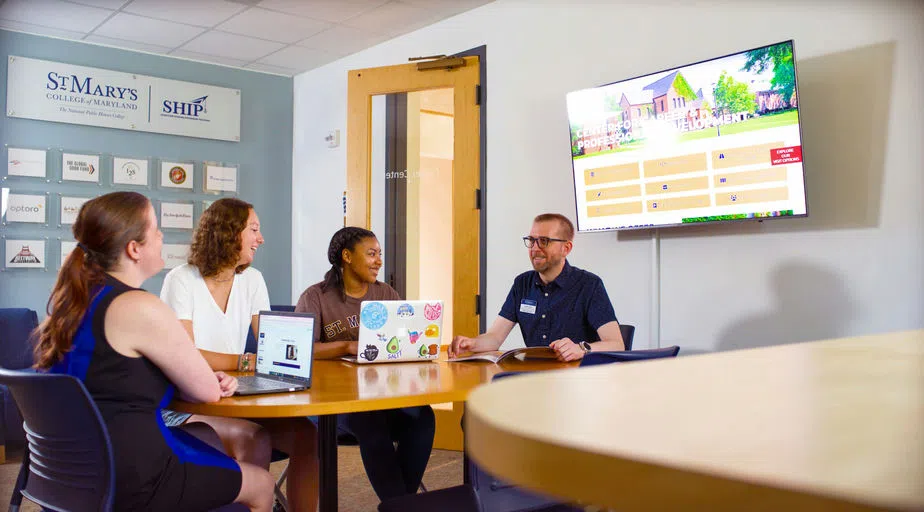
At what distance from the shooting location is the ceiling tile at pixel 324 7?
4879 mm

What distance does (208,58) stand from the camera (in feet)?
20.5

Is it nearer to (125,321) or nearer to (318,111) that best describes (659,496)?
(125,321)

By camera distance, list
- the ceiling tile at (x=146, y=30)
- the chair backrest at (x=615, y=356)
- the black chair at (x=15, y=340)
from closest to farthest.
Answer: the chair backrest at (x=615, y=356) → the black chair at (x=15, y=340) → the ceiling tile at (x=146, y=30)

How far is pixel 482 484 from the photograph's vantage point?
2.00m

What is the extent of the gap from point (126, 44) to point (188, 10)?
1.09 meters

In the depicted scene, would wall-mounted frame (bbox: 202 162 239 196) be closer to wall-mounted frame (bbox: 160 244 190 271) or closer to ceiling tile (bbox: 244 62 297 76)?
wall-mounted frame (bbox: 160 244 190 271)

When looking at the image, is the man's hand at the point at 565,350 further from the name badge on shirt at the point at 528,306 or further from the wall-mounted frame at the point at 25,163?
the wall-mounted frame at the point at 25,163

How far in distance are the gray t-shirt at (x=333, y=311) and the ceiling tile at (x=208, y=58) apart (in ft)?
12.1

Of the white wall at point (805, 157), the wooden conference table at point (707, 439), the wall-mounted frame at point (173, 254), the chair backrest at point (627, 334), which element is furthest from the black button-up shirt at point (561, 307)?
the wall-mounted frame at point (173, 254)

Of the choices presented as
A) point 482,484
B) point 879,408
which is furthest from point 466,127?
point 879,408

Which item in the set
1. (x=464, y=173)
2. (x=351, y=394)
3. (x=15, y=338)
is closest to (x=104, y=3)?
(x=15, y=338)

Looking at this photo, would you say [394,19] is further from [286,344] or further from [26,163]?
[286,344]

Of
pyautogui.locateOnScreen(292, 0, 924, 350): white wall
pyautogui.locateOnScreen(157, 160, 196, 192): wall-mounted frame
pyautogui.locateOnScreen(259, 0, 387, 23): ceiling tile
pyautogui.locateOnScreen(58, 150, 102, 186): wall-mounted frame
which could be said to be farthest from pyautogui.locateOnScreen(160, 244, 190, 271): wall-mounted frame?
pyautogui.locateOnScreen(292, 0, 924, 350): white wall

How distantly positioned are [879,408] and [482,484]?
1.65m
